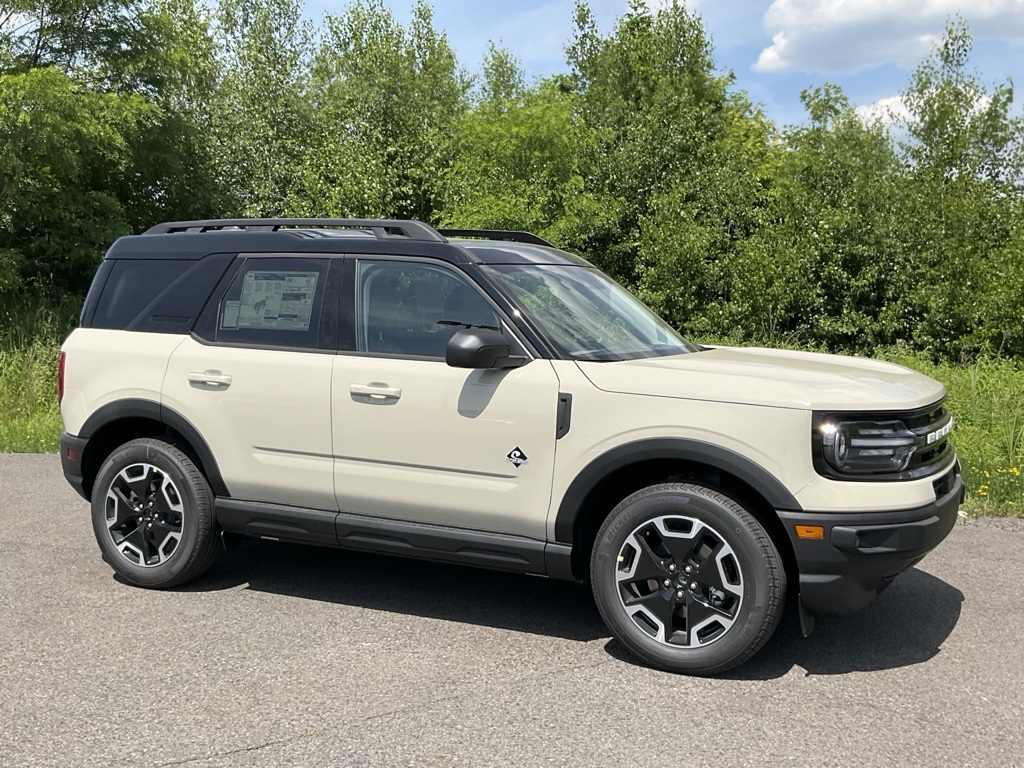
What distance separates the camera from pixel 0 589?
5.47m

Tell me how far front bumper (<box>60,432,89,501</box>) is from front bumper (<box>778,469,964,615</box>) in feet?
12.9

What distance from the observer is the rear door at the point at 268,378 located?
502cm

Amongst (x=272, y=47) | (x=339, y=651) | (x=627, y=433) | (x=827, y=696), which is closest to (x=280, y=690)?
(x=339, y=651)

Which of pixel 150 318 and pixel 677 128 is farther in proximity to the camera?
pixel 677 128

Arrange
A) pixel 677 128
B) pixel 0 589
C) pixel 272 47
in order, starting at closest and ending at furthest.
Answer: pixel 0 589 < pixel 677 128 < pixel 272 47

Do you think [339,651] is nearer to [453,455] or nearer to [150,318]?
[453,455]

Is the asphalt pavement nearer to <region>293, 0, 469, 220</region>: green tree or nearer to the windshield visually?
the windshield

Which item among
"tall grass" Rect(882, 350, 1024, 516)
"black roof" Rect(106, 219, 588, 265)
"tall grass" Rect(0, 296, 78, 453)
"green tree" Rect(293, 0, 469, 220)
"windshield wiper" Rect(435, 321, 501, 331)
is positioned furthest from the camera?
"green tree" Rect(293, 0, 469, 220)

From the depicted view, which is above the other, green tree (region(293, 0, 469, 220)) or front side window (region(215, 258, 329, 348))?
green tree (region(293, 0, 469, 220))

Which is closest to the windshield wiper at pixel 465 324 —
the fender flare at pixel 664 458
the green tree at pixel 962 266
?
the fender flare at pixel 664 458

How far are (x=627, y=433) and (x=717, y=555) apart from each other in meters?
0.64

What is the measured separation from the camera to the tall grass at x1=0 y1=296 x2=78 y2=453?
11.2 metres

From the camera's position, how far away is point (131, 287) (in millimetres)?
5703

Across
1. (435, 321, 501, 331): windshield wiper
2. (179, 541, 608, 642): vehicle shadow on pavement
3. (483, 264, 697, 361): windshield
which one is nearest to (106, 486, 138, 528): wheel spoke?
(179, 541, 608, 642): vehicle shadow on pavement
